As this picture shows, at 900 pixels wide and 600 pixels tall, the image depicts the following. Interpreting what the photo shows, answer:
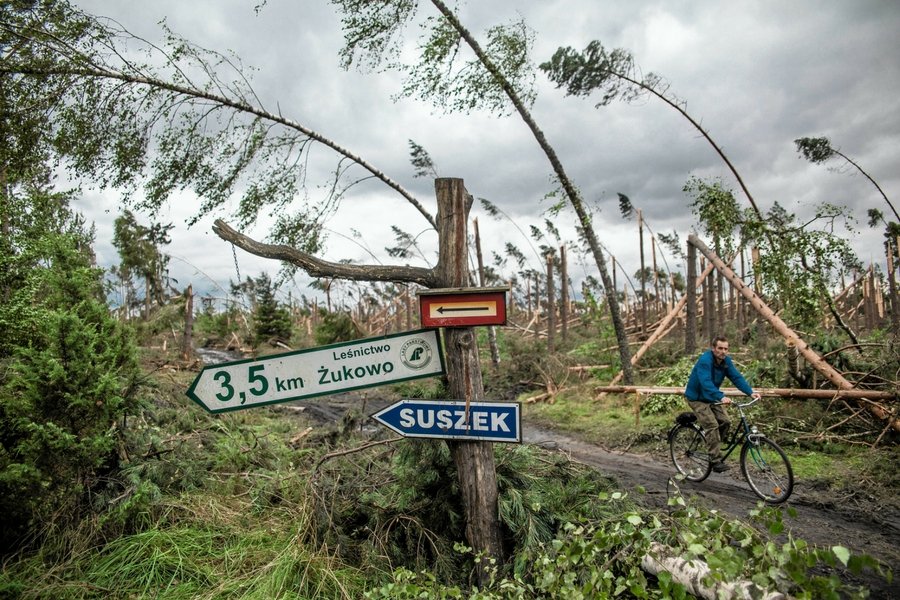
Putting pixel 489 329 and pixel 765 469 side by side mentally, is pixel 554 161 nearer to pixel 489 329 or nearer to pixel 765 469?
pixel 489 329

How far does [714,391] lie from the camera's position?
6.40m

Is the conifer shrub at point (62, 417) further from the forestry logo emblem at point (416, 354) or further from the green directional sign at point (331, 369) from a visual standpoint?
the forestry logo emblem at point (416, 354)

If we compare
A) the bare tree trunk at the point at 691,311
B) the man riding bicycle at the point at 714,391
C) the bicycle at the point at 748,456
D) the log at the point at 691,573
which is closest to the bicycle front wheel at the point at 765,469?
the bicycle at the point at 748,456

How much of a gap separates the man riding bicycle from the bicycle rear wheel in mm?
186

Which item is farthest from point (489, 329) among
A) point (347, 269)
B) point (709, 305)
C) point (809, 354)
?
point (347, 269)

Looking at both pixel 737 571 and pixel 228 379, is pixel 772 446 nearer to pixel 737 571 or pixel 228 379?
pixel 737 571

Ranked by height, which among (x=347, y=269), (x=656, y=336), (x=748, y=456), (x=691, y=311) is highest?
(x=347, y=269)

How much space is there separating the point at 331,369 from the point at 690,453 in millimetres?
5895

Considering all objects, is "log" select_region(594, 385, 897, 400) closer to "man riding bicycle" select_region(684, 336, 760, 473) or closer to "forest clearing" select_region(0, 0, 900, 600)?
"forest clearing" select_region(0, 0, 900, 600)

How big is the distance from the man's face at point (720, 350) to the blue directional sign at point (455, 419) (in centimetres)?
421

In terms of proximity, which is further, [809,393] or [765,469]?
[809,393]

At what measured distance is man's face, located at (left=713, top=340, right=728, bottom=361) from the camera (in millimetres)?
6348

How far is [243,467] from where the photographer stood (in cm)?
520

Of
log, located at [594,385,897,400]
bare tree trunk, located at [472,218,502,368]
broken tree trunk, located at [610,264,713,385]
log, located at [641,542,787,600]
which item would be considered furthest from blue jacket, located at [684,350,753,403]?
bare tree trunk, located at [472,218,502,368]
